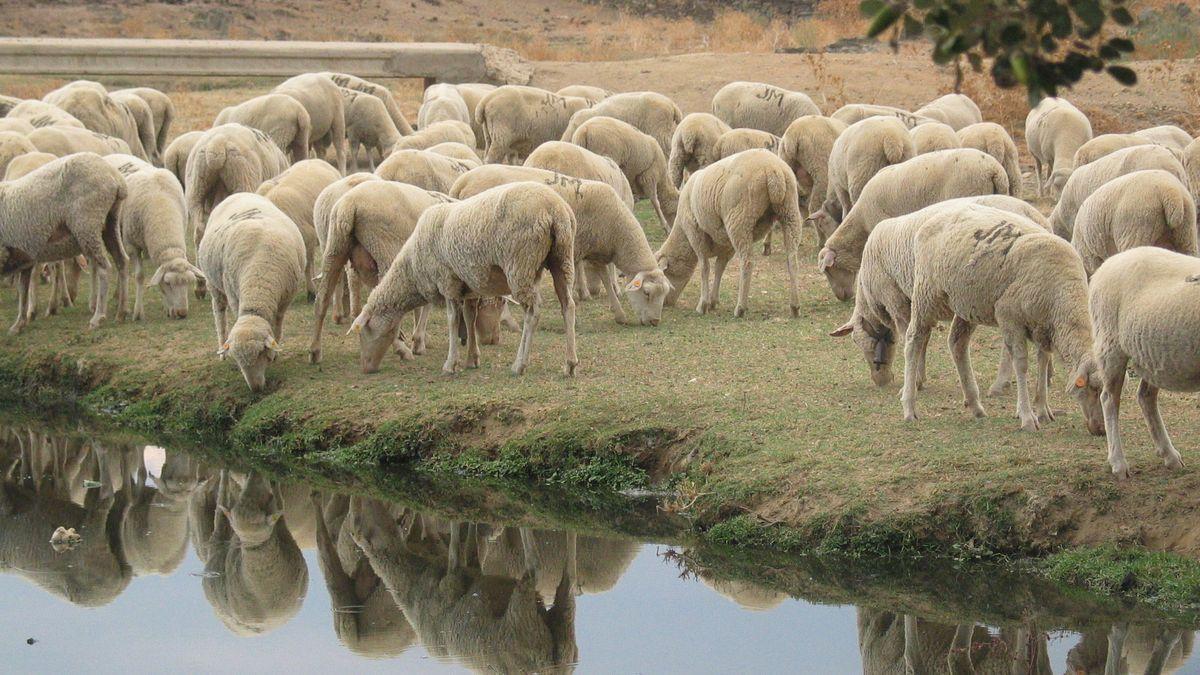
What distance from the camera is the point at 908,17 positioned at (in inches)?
157

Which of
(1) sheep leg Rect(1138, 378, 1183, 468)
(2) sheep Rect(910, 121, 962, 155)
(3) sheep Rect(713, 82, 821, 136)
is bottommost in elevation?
(3) sheep Rect(713, 82, 821, 136)

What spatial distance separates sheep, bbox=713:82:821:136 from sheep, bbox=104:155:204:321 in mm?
7624

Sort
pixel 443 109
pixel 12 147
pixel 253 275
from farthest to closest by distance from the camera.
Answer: pixel 443 109 < pixel 12 147 < pixel 253 275

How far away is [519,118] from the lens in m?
17.9

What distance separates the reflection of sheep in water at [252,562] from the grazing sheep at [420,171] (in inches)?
136

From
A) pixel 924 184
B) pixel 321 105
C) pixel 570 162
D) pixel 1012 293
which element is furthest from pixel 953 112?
pixel 1012 293

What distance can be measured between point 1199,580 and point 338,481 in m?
5.29

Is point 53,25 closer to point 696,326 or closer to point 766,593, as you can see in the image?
point 696,326

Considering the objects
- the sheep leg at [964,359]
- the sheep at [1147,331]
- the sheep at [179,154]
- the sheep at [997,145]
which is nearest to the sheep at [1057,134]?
the sheep at [997,145]

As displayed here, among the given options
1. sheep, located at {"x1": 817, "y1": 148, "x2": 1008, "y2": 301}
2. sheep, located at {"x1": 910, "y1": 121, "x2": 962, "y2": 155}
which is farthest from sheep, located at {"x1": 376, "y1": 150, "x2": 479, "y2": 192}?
sheep, located at {"x1": 910, "y1": 121, "x2": 962, "y2": 155}

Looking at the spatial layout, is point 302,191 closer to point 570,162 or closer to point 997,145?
point 570,162

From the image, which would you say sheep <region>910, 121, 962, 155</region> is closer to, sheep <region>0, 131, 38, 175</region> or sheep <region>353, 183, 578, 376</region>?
sheep <region>353, 183, 578, 376</region>

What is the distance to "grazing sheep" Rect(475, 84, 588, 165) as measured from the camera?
701 inches

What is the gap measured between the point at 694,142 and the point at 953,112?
406cm
